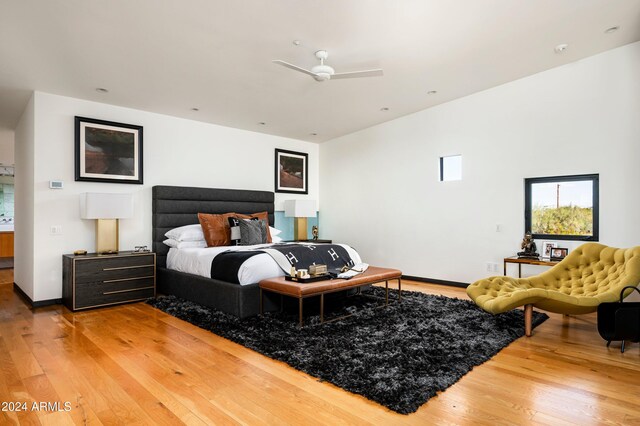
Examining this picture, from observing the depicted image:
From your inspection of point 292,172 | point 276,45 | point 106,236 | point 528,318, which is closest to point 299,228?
point 292,172

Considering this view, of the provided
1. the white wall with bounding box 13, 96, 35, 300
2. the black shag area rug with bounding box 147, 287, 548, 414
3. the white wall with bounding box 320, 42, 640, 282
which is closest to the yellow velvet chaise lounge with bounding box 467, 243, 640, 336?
the black shag area rug with bounding box 147, 287, 548, 414

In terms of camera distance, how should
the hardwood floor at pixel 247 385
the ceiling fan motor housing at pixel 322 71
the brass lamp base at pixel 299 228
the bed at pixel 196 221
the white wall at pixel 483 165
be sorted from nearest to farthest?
the hardwood floor at pixel 247 385, the ceiling fan motor housing at pixel 322 71, the bed at pixel 196 221, the white wall at pixel 483 165, the brass lamp base at pixel 299 228

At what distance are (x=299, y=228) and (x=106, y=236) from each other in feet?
11.1

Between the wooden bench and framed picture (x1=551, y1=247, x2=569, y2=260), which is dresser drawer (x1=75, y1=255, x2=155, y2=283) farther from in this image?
framed picture (x1=551, y1=247, x2=569, y2=260)

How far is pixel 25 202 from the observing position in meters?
5.14

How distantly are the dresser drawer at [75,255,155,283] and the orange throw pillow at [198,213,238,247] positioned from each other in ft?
2.72

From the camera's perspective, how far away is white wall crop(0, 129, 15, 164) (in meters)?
6.81

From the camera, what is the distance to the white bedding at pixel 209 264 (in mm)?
3961

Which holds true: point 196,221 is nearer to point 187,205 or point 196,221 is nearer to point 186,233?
point 187,205

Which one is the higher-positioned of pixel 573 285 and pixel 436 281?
pixel 573 285

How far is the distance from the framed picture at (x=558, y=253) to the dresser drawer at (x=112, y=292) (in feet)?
17.2

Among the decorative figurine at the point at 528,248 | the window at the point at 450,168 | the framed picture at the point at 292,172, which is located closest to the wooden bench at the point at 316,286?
the decorative figurine at the point at 528,248

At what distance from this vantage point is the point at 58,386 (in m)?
2.41

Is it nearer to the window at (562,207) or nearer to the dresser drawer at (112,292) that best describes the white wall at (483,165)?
the window at (562,207)
